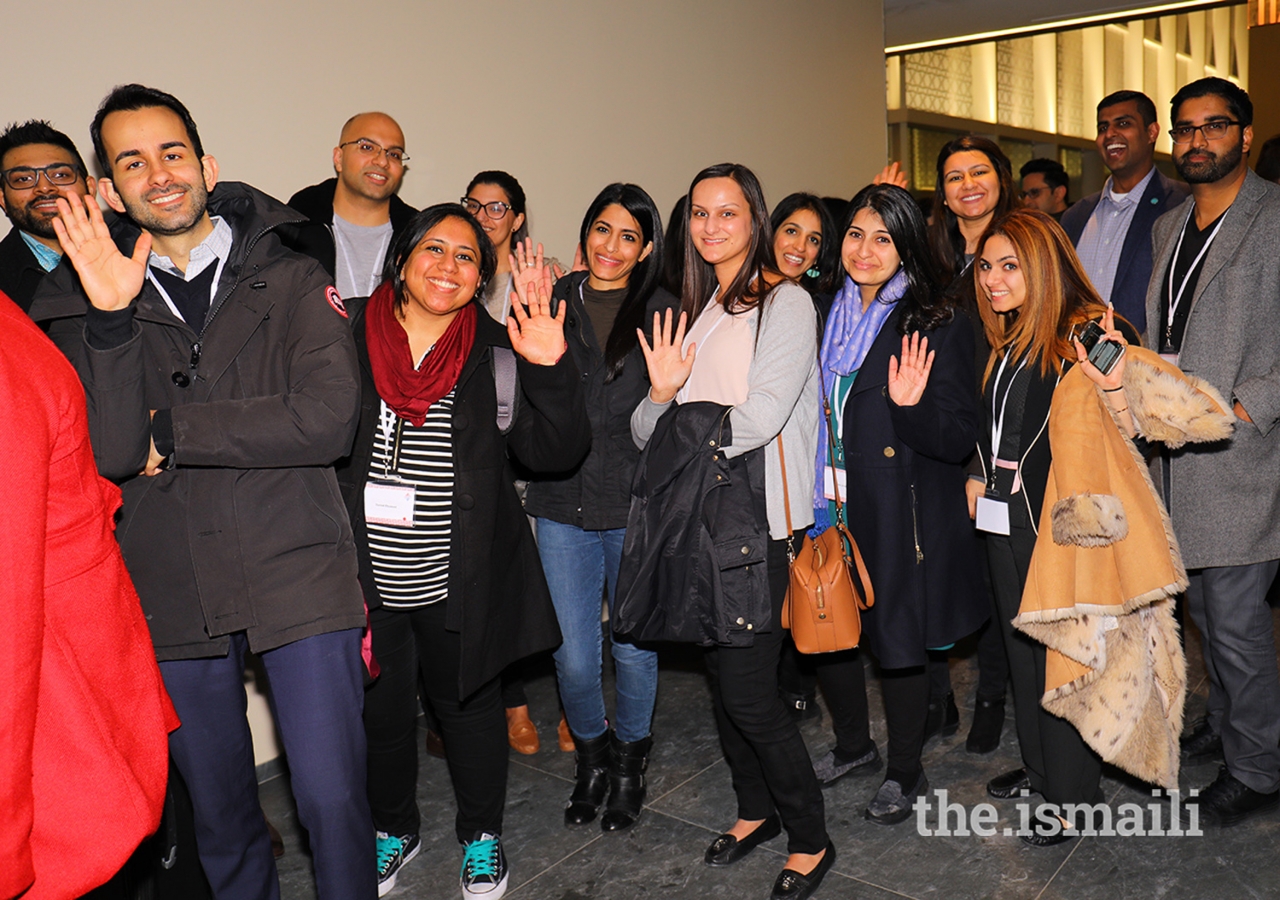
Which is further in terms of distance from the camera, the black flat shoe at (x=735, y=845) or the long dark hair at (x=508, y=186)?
the long dark hair at (x=508, y=186)

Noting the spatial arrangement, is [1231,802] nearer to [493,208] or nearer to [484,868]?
[484,868]

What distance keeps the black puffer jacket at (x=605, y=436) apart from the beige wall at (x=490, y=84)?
1.45 m

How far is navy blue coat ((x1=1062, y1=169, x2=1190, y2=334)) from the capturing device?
11.9ft

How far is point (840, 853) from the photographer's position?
9.48ft

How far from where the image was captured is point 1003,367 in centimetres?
270

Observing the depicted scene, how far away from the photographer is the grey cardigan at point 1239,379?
110 inches

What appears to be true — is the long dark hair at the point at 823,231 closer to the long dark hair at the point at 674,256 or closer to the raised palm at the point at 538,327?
the long dark hair at the point at 674,256

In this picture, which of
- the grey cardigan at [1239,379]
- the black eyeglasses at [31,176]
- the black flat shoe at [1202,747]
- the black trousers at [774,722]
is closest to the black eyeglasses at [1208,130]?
the grey cardigan at [1239,379]

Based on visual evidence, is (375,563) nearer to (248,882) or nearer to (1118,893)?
(248,882)

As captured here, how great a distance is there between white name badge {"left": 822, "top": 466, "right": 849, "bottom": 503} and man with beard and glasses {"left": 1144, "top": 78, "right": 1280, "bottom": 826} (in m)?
1.01

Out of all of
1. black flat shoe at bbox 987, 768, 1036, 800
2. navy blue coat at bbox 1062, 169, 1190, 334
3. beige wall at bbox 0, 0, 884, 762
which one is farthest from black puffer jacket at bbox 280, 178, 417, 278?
black flat shoe at bbox 987, 768, 1036, 800

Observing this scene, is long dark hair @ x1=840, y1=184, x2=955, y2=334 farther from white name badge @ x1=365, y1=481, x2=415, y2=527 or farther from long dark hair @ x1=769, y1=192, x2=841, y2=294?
white name badge @ x1=365, y1=481, x2=415, y2=527

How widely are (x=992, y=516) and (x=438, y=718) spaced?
166cm

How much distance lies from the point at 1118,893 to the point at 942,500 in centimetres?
114
